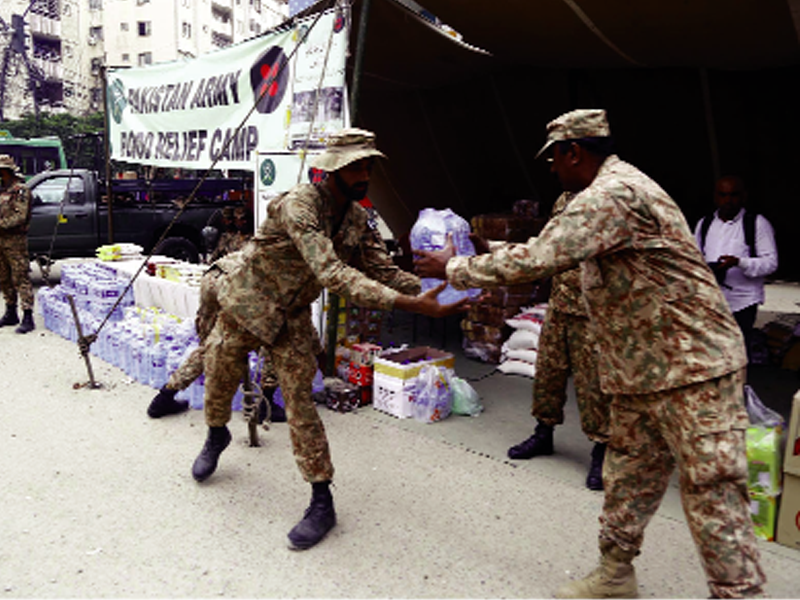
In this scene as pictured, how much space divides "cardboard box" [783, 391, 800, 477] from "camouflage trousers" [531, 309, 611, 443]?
91cm

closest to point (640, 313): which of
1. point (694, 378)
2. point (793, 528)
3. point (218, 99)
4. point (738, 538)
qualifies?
point (694, 378)

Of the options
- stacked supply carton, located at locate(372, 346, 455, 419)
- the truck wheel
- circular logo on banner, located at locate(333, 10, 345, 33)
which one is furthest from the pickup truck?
stacked supply carton, located at locate(372, 346, 455, 419)

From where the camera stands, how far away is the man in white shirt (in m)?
4.36

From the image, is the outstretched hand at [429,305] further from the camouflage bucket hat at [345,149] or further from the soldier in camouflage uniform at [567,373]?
the soldier in camouflage uniform at [567,373]

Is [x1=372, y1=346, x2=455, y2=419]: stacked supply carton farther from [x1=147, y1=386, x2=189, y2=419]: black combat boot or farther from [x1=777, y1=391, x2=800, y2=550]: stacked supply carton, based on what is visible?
[x1=777, y1=391, x2=800, y2=550]: stacked supply carton

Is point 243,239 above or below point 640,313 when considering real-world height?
below

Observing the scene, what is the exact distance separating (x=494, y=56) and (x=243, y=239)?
3.02 metres

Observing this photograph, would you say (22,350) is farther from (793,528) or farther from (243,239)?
(793,528)

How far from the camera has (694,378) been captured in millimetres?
2092

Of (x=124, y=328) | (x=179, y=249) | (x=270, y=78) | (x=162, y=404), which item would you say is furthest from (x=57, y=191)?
(x=162, y=404)

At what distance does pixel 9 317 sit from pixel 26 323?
1.43 feet

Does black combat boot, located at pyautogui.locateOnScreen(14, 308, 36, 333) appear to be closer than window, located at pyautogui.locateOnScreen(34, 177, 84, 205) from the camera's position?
Yes

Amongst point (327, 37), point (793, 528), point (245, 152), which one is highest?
point (327, 37)

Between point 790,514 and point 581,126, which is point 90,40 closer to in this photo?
point 581,126
